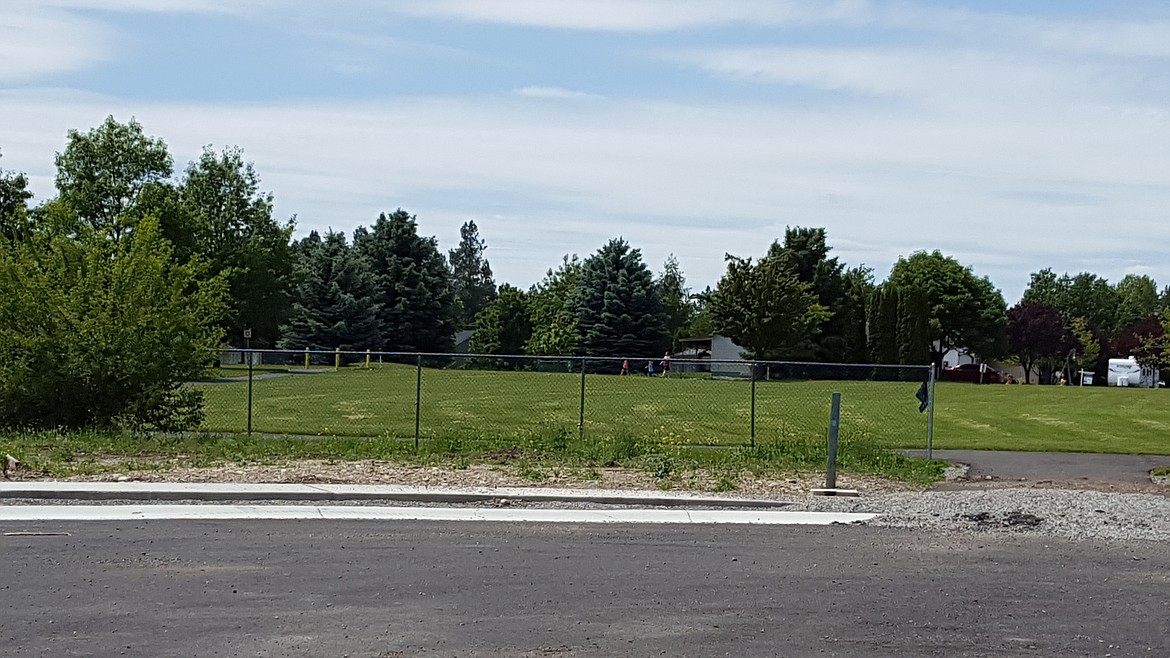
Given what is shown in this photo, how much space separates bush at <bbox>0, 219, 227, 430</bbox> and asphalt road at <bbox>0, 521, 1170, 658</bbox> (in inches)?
379

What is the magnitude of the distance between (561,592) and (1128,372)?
97.1 metres

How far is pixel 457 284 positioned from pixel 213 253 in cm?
9957

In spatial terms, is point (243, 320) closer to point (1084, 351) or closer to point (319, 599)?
point (319, 599)

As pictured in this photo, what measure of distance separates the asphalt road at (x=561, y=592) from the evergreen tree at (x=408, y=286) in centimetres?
6714

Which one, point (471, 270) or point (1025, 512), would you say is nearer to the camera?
point (1025, 512)

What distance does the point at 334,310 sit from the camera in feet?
237

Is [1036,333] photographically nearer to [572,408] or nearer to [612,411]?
[572,408]

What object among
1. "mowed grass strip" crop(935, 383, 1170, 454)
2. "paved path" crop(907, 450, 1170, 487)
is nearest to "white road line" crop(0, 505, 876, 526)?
"paved path" crop(907, 450, 1170, 487)

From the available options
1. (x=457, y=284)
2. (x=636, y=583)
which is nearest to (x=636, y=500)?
(x=636, y=583)

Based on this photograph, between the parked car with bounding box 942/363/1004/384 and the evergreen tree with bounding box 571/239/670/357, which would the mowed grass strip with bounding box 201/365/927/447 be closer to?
the evergreen tree with bounding box 571/239/670/357

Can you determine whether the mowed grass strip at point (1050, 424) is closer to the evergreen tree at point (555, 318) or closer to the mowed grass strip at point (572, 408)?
the mowed grass strip at point (572, 408)

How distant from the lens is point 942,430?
1117 inches

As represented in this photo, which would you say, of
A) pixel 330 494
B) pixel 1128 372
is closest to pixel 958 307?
pixel 1128 372

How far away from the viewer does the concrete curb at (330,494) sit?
14031 mm
